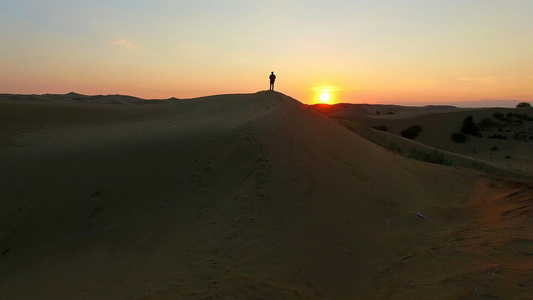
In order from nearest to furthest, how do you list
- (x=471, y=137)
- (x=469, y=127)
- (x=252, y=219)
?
(x=252, y=219) → (x=471, y=137) → (x=469, y=127)

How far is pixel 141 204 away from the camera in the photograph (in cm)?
796

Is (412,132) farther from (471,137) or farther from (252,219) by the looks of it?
(252,219)

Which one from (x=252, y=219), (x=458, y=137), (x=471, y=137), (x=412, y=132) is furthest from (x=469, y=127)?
(x=252, y=219)

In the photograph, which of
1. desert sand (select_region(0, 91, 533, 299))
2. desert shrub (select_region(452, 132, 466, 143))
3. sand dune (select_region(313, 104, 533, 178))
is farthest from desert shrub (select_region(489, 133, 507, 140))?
desert sand (select_region(0, 91, 533, 299))

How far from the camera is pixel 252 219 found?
6672mm

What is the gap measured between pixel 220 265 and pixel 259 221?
1350 millimetres

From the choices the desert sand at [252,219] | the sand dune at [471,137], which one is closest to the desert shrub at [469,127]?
the sand dune at [471,137]

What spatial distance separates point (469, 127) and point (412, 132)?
4.41m

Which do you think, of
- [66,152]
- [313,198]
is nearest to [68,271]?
[313,198]

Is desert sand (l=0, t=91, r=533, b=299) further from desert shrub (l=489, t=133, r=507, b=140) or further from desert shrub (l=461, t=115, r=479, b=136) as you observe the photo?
desert shrub (l=461, t=115, r=479, b=136)

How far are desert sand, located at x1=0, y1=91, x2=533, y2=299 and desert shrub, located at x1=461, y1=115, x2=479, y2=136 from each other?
2196 cm

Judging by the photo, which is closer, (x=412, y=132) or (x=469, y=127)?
(x=469, y=127)

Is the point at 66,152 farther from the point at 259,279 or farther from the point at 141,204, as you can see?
the point at 259,279

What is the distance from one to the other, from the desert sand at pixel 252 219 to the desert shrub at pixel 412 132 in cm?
2189
